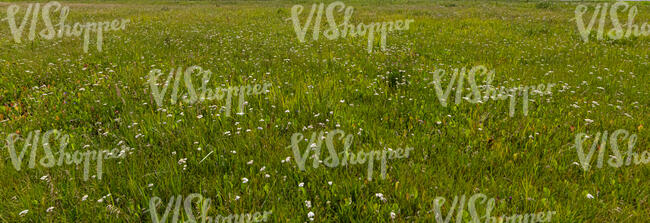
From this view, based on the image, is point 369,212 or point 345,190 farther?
point 345,190

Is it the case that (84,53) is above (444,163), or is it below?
above

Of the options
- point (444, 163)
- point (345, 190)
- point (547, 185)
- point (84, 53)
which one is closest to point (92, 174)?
point (345, 190)

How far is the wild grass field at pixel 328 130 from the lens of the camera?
2.97 meters

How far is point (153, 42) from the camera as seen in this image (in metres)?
10.9

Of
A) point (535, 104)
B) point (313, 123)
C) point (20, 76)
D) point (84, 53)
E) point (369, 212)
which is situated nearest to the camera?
point (369, 212)

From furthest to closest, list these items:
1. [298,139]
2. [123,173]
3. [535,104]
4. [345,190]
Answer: [535,104], [298,139], [123,173], [345,190]

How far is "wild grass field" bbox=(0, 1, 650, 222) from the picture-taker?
2969 millimetres

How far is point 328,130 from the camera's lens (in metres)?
4.45

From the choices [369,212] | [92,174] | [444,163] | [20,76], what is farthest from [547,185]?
[20,76]

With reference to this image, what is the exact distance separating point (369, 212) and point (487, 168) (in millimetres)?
1583

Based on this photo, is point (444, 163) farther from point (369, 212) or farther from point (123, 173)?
point (123, 173)

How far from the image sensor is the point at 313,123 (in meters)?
4.74

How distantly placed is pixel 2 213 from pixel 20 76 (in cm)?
593

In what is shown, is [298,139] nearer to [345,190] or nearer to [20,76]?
[345,190]
